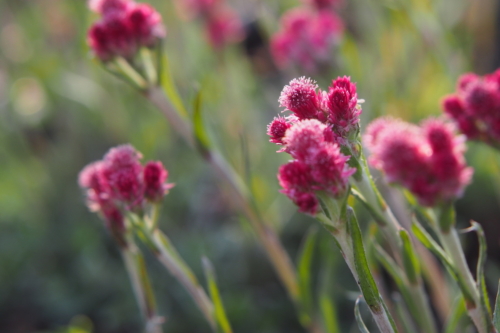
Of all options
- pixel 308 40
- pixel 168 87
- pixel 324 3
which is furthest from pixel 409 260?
pixel 324 3

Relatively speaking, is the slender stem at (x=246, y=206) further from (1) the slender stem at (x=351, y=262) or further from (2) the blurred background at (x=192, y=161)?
(1) the slender stem at (x=351, y=262)

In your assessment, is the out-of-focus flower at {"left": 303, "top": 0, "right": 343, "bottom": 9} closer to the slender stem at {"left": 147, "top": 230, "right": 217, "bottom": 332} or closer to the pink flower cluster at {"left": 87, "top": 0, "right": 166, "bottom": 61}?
the pink flower cluster at {"left": 87, "top": 0, "right": 166, "bottom": 61}

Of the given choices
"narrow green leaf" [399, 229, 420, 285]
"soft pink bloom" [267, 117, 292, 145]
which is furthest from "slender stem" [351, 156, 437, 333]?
"soft pink bloom" [267, 117, 292, 145]

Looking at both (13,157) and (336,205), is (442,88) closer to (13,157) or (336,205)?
(336,205)

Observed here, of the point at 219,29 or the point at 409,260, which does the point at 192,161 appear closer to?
the point at 219,29

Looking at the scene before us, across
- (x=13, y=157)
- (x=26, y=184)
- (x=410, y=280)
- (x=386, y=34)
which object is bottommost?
(x=410, y=280)

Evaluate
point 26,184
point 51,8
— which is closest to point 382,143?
point 26,184

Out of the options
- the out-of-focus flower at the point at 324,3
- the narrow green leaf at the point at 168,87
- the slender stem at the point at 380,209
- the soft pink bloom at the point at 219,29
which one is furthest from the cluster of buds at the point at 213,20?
the slender stem at the point at 380,209
